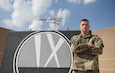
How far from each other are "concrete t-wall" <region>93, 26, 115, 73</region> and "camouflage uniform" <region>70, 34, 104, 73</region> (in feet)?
26.9

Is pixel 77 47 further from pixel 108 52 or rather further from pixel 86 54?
pixel 108 52

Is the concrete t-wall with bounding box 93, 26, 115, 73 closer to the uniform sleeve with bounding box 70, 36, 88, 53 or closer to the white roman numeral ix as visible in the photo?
the white roman numeral ix

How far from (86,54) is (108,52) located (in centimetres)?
899

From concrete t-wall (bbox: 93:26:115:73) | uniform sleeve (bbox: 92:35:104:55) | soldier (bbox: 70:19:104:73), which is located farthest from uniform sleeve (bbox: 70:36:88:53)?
concrete t-wall (bbox: 93:26:115:73)

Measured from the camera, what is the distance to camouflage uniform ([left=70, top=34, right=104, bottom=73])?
2465 mm

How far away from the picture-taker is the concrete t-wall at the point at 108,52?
34.8 feet

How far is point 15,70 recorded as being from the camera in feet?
12.5

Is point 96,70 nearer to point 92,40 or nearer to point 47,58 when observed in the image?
point 92,40

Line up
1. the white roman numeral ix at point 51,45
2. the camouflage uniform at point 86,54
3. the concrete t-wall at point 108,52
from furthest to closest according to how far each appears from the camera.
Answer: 1. the concrete t-wall at point 108,52
2. the white roman numeral ix at point 51,45
3. the camouflage uniform at point 86,54

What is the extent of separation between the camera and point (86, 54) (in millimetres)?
2555

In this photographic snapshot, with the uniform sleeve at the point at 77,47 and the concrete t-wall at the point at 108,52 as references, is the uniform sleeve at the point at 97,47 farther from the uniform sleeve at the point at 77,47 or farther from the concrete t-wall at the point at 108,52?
the concrete t-wall at the point at 108,52

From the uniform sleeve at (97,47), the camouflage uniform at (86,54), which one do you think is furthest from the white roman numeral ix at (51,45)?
the uniform sleeve at (97,47)

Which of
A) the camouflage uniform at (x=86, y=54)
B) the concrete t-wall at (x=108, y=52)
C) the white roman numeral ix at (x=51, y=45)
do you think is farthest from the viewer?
the concrete t-wall at (x=108, y=52)

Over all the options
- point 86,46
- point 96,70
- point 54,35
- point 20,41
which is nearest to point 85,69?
point 96,70
